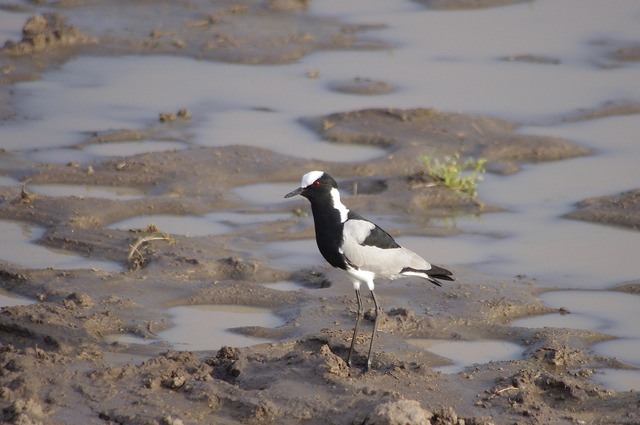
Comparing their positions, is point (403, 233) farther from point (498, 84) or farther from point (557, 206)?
point (498, 84)

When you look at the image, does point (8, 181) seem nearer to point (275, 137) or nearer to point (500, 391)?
point (275, 137)

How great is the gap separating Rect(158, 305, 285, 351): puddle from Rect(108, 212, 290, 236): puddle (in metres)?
1.40

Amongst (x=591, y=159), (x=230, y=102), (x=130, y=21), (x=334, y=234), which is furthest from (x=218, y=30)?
(x=334, y=234)

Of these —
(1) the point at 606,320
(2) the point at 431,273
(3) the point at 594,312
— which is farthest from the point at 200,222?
(1) the point at 606,320

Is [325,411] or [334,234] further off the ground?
[334,234]

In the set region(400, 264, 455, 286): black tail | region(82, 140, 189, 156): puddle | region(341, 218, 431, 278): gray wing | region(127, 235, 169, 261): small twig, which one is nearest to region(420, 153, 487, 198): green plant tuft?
region(82, 140, 189, 156): puddle

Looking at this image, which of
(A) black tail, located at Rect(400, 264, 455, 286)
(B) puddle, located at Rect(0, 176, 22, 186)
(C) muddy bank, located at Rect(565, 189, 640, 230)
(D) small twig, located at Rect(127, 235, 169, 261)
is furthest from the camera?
(B) puddle, located at Rect(0, 176, 22, 186)

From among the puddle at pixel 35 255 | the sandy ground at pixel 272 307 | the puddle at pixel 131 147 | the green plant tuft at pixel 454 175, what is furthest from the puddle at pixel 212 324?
the puddle at pixel 131 147

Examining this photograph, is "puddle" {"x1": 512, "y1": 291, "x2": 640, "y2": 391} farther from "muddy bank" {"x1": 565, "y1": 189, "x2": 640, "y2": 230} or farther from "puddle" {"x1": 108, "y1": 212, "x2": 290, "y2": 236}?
"puddle" {"x1": 108, "y1": 212, "x2": 290, "y2": 236}

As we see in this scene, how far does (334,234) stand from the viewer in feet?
24.1

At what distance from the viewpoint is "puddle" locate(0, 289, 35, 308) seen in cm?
825

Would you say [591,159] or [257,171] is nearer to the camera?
[257,171]

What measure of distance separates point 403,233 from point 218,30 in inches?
261

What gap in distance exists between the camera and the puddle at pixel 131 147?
38.1 ft
